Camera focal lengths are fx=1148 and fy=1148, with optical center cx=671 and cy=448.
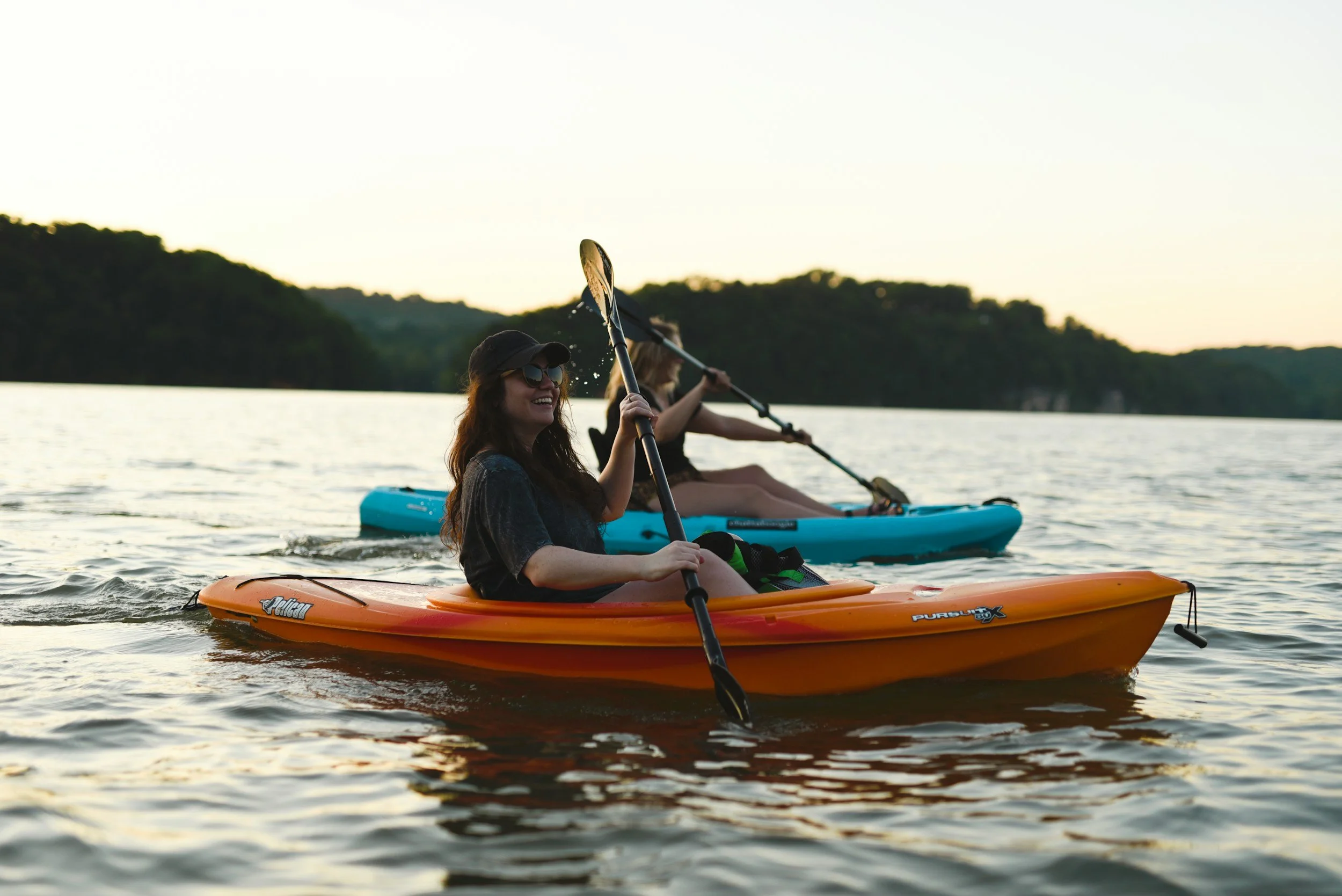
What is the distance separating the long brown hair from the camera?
387 cm

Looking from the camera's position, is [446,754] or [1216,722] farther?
[1216,722]

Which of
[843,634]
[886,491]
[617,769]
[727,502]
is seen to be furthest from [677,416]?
[617,769]

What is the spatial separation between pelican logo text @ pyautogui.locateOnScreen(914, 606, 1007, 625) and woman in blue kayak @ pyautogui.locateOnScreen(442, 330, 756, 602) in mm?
758

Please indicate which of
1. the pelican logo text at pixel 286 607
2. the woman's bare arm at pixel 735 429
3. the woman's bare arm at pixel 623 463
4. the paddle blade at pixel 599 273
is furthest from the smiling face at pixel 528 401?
the woman's bare arm at pixel 735 429

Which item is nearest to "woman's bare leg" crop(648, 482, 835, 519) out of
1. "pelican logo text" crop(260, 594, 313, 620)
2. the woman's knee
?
the woman's knee

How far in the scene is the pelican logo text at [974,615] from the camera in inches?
161

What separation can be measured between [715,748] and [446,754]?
0.83 m

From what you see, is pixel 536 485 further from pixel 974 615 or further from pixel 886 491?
pixel 886 491

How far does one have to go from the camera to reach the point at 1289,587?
6.87 meters

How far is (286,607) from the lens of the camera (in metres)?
4.96

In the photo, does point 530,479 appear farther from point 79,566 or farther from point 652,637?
point 79,566

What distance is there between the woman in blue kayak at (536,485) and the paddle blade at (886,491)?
4.97 m

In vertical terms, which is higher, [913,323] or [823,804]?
[913,323]

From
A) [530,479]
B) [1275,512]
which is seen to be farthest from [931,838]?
[1275,512]
